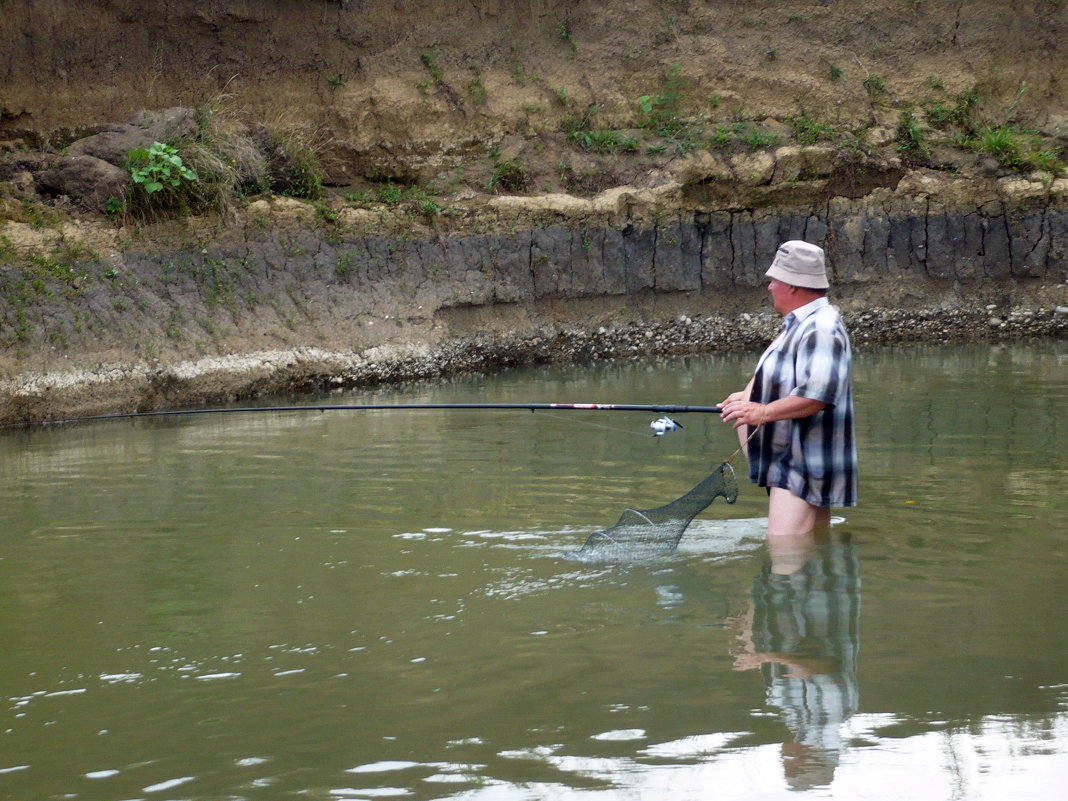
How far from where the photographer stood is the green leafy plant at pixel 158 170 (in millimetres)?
13398

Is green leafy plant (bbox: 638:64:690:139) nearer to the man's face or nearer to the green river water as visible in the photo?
the green river water

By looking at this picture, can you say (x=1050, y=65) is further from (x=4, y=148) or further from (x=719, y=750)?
(x=719, y=750)

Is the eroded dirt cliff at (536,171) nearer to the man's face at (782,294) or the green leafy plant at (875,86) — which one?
the green leafy plant at (875,86)

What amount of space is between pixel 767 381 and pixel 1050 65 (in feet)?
49.3

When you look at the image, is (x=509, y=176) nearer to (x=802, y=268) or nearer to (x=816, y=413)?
(x=802, y=268)

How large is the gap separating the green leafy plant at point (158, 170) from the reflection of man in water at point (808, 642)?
1016cm

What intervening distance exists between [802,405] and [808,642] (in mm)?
1122

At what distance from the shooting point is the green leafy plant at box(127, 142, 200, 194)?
13.4m

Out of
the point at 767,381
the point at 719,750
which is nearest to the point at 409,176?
the point at 767,381

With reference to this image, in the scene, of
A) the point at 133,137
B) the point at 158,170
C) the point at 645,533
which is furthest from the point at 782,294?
the point at 133,137

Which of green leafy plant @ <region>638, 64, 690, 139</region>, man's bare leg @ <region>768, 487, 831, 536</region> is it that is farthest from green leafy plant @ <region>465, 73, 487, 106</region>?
man's bare leg @ <region>768, 487, 831, 536</region>

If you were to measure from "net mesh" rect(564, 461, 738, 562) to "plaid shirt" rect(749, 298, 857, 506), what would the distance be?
0.41 meters

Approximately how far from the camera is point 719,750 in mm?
3352

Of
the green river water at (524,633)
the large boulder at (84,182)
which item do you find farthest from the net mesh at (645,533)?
the large boulder at (84,182)
